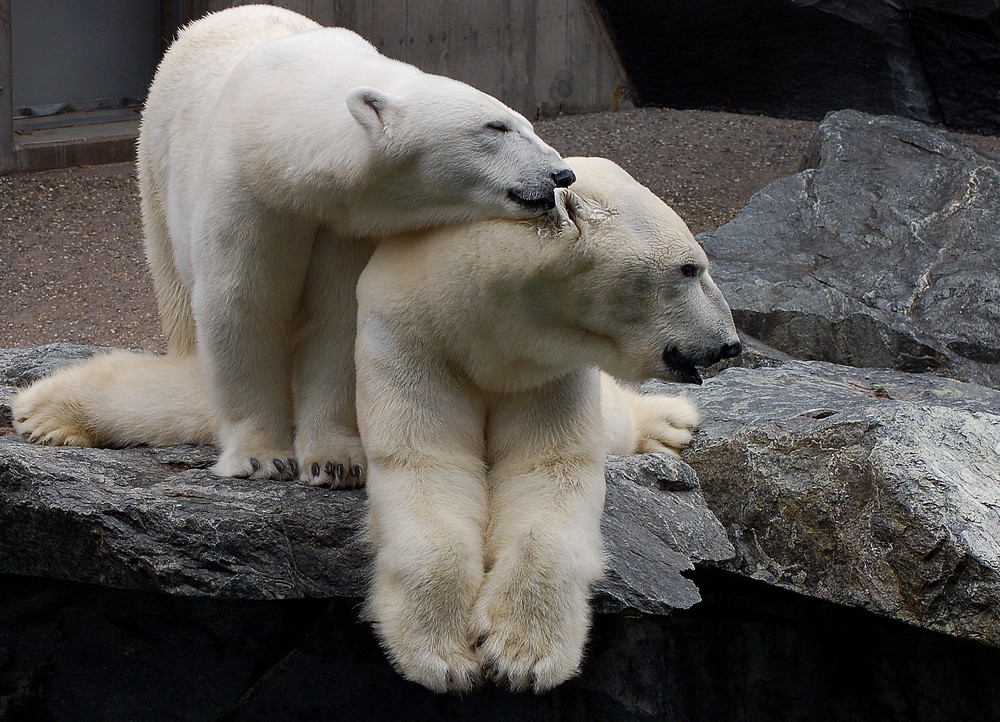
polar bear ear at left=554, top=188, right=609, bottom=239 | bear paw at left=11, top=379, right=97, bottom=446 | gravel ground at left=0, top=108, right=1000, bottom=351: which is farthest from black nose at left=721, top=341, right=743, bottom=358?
gravel ground at left=0, top=108, right=1000, bottom=351

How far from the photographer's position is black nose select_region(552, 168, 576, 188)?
211 cm

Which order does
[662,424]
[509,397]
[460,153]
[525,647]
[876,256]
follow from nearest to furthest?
[525,647] → [460,153] → [509,397] → [662,424] → [876,256]

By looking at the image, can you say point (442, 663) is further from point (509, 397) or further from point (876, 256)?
point (876, 256)

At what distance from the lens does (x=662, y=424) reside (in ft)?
10.8

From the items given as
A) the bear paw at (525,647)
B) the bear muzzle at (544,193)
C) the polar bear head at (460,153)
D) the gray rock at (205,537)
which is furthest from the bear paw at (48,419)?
the bear muzzle at (544,193)

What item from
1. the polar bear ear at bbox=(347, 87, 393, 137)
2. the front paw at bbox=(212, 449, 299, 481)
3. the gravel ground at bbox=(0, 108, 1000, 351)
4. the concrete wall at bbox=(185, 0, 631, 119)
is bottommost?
the gravel ground at bbox=(0, 108, 1000, 351)

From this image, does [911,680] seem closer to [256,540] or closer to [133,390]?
[256,540]

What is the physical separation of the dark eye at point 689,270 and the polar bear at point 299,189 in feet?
0.93

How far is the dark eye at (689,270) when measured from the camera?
2.12m

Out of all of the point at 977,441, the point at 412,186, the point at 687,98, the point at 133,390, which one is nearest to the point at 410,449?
the point at 412,186

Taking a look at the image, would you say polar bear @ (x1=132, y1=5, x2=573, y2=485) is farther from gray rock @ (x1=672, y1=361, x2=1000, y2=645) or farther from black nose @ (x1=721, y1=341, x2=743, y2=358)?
gray rock @ (x1=672, y1=361, x2=1000, y2=645)

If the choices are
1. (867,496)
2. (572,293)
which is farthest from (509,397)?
(867,496)

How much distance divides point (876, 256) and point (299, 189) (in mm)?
4418

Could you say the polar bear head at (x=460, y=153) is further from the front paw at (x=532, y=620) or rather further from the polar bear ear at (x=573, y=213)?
the front paw at (x=532, y=620)
